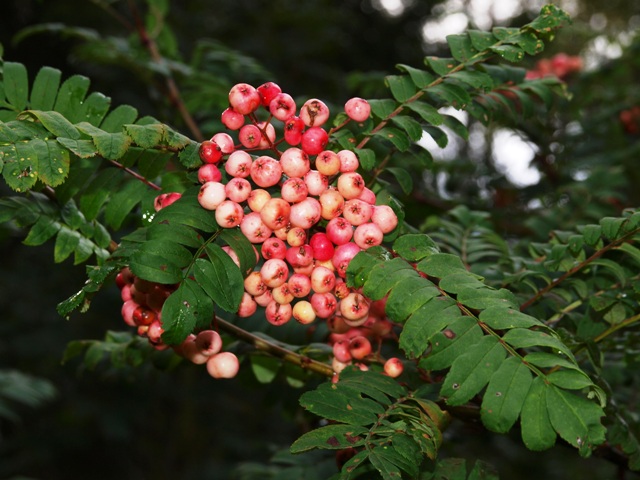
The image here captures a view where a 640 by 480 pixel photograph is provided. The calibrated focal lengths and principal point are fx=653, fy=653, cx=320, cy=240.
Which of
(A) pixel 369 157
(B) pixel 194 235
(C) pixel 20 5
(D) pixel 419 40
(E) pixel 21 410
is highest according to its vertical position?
(A) pixel 369 157

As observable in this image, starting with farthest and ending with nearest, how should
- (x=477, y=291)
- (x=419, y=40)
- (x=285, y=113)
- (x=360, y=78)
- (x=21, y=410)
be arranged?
1. (x=419, y=40)
2. (x=21, y=410)
3. (x=360, y=78)
4. (x=285, y=113)
5. (x=477, y=291)

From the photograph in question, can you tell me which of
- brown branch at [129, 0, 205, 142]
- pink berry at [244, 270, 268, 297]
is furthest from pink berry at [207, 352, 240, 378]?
brown branch at [129, 0, 205, 142]

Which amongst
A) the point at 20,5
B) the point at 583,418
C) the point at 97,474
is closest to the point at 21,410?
the point at 97,474

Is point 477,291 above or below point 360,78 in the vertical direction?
above

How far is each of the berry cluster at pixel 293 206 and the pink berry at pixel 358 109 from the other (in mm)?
70

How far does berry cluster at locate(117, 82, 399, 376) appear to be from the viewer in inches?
35.6

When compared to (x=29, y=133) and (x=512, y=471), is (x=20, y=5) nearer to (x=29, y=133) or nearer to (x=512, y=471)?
(x=29, y=133)

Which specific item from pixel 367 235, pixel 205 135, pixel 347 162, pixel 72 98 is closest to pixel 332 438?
pixel 367 235

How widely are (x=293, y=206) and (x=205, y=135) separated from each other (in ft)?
4.40

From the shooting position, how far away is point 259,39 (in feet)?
14.3

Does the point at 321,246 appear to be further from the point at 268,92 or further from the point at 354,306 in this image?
the point at 268,92

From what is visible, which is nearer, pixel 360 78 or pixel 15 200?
pixel 15 200

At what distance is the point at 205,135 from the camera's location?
2174 millimetres

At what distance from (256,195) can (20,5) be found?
4.14 meters
